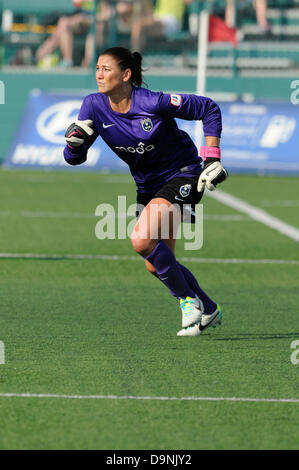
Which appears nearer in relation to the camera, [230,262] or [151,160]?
[151,160]

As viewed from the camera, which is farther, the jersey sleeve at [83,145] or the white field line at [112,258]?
the white field line at [112,258]

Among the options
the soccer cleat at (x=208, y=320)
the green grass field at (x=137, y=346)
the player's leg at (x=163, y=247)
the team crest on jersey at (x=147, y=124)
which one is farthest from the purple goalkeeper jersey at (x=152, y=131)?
the green grass field at (x=137, y=346)

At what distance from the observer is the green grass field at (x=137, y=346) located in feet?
14.8

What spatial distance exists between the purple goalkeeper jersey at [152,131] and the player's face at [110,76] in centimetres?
14

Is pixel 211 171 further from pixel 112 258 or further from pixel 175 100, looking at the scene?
pixel 112 258

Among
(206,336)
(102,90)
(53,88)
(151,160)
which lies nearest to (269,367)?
(206,336)

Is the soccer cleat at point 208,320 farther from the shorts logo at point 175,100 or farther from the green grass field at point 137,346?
the shorts logo at point 175,100

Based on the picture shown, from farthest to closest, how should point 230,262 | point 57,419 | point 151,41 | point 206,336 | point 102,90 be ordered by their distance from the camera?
point 151,41
point 230,262
point 206,336
point 102,90
point 57,419

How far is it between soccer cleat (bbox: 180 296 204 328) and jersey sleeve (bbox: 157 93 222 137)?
111cm

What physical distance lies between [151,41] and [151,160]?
54.8 feet

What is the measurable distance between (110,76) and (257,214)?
24.6ft

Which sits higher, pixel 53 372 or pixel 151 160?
pixel 151 160

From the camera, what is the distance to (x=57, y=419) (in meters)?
4.61

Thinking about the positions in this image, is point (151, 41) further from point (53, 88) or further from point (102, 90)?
point (102, 90)
